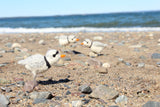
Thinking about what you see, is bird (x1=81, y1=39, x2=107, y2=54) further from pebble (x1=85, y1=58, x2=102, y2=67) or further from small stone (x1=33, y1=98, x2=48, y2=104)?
small stone (x1=33, y1=98, x2=48, y2=104)

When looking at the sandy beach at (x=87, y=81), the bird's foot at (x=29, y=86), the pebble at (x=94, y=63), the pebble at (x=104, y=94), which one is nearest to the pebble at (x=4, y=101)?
the sandy beach at (x=87, y=81)

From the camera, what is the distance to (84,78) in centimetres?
364

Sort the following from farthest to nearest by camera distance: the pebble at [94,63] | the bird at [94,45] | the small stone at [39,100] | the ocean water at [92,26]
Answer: the ocean water at [92,26] → the bird at [94,45] → the pebble at [94,63] → the small stone at [39,100]

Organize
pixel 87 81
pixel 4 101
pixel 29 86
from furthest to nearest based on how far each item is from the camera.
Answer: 1. pixel 87 81
2. pixel 29 86
3. pixel 4 101

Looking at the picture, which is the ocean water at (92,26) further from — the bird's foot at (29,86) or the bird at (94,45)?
the bird's foot at (29,86)

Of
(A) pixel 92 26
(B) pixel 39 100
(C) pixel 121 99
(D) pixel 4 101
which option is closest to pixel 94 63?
(C) pixel 121 99

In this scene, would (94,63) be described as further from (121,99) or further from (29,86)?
(121,99)

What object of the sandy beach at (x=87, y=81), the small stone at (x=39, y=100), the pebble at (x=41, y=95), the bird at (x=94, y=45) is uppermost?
the bird at (x=94, y=45)

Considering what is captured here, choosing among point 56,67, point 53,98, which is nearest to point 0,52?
point 56,67

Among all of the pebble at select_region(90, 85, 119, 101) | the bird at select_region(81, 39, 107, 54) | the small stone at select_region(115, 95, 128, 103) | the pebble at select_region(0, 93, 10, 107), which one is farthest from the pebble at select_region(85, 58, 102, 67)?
the pebble at select_region(0, 93, 10, 107)

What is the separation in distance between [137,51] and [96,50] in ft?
4.87

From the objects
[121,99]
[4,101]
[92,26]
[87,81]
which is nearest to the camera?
[4,101]

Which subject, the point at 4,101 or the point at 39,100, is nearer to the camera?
the point at 4,101

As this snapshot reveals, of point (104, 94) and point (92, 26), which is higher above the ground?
point (92, 26)
